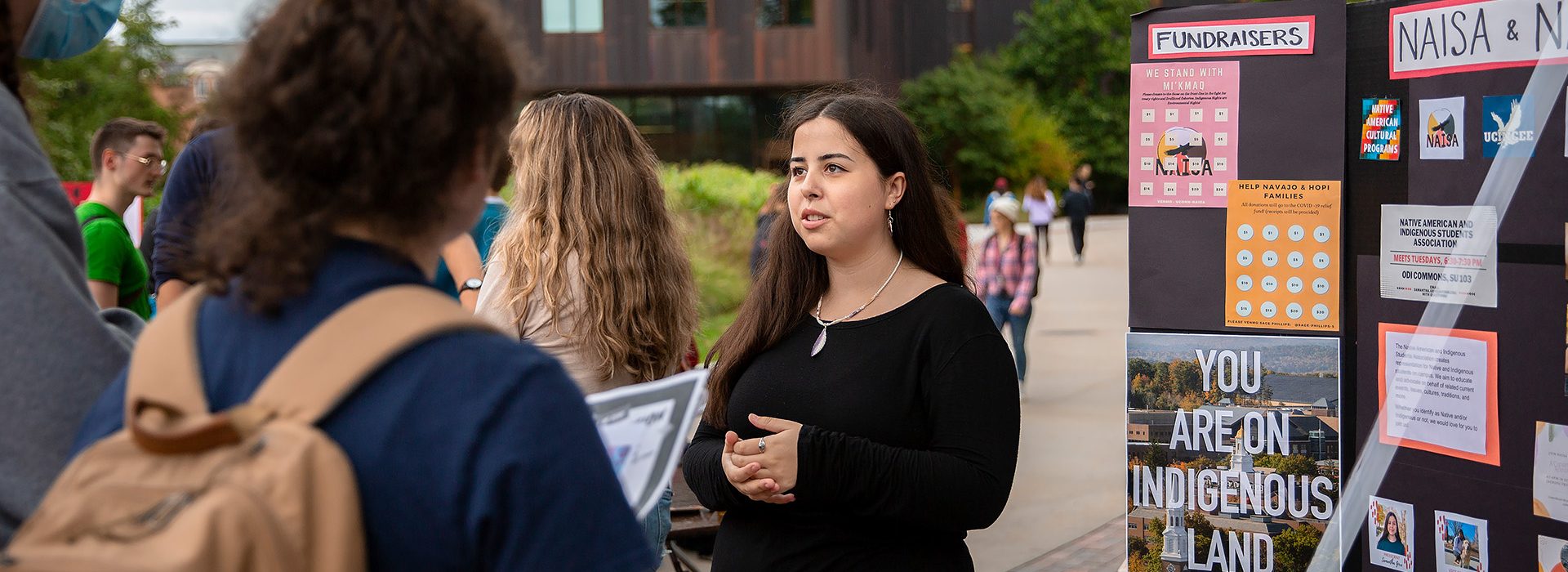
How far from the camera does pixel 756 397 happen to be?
2.79 meters

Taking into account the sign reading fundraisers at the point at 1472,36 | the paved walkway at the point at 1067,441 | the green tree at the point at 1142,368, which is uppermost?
the sign reading fundraisers at the point at 1472,36

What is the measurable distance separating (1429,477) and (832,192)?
1862 mm

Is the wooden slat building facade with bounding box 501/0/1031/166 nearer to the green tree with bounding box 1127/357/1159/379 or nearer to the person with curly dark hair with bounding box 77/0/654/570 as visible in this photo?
the green tree with bounding box 1127/357/1159/379

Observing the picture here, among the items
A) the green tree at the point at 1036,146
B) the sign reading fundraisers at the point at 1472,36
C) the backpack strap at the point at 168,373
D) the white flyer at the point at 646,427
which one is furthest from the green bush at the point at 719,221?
the green tree at the point at 1036,146

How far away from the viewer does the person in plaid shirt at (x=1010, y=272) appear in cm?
988

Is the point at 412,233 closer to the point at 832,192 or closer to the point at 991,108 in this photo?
the point at 832,192

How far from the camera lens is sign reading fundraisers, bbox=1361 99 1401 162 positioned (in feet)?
11.0

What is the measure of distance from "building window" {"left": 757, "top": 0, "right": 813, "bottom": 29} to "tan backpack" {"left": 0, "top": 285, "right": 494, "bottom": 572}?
3445cm

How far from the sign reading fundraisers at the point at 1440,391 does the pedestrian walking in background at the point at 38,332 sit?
308 centimetres

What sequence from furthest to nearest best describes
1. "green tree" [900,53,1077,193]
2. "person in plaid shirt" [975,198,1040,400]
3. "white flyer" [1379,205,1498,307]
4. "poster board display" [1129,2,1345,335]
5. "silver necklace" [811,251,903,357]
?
"green tree" [900,53,1077,193]
"person in plaid shirt" [975,198,1040,400]
"poster board display" [1129,2,1345,335]
"white flyer" [1379,205,1498,307]
"silver necklace" [811,251,903,357]

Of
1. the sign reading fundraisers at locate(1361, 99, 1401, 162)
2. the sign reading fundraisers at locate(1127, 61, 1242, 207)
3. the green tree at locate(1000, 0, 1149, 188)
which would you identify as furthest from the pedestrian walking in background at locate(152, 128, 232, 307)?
the green tree at locate(1000, 0, 1149, 188)

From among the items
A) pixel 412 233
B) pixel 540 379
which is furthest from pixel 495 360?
pixel 412 233

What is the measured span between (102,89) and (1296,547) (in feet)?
74.4

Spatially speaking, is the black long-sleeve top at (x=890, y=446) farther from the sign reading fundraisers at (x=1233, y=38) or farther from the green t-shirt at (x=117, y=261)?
the green t-shirt at (x=117, y=261)
